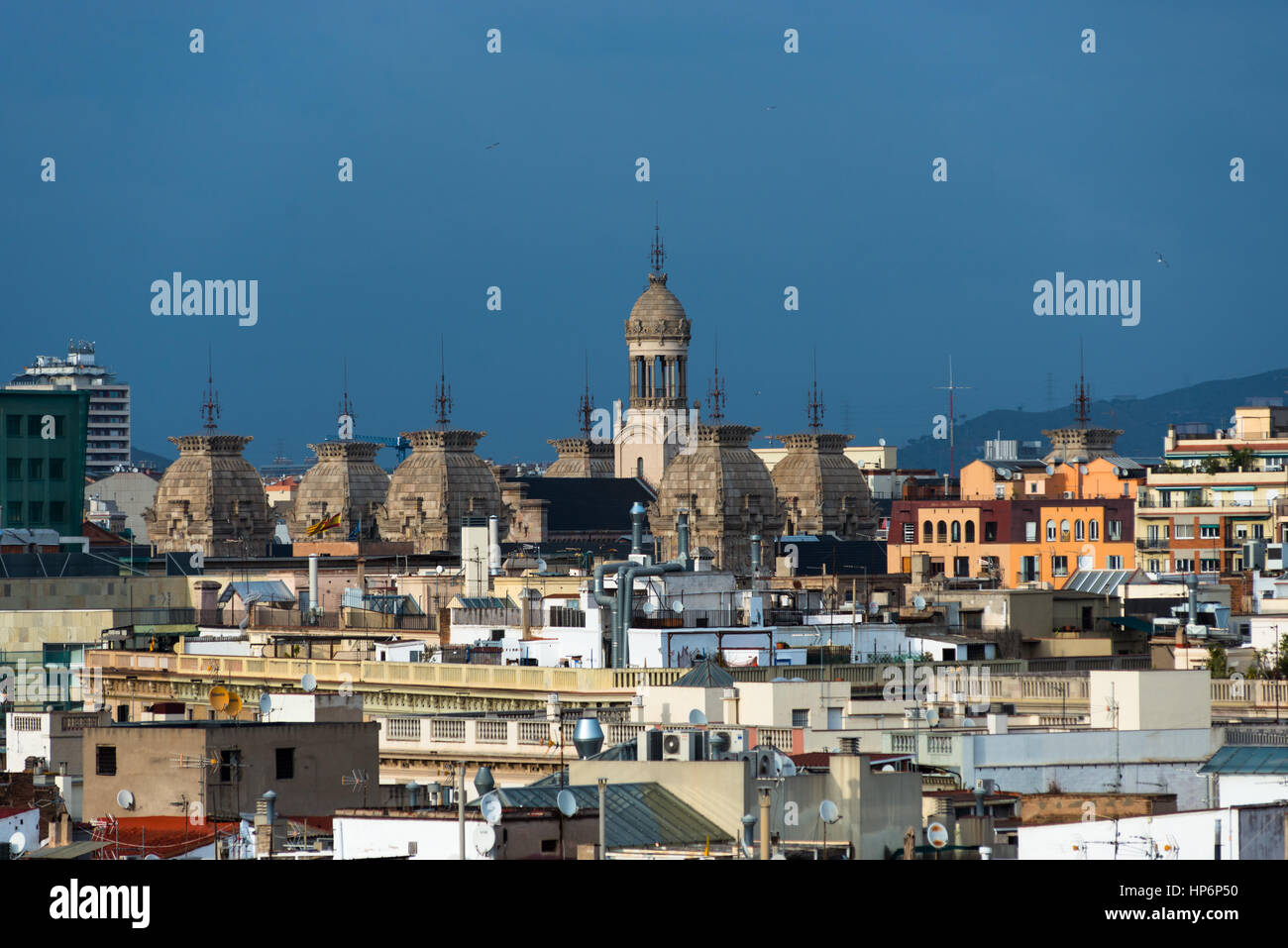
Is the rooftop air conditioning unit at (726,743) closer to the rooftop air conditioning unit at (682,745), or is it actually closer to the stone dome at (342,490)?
the rooftop air conditioning unit at (682,745)

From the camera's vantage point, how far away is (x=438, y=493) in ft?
504

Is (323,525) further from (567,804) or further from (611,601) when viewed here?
(567,804)

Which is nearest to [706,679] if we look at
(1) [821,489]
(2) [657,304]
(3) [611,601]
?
(3) [611,601]

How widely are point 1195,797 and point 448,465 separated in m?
126

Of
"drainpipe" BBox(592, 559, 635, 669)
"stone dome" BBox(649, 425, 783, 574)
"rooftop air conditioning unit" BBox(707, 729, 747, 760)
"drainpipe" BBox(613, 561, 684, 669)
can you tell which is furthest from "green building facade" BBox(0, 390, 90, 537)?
"rooftop air conditioning unit" BBox(707, 729, 747, 760)

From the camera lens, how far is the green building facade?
96.0 meters

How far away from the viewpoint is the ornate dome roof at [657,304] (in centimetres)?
18712

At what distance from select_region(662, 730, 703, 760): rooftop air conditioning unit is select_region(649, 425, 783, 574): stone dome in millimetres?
120581

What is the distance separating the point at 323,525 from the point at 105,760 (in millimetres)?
120908

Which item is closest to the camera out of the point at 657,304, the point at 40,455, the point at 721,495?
the point at 40,455

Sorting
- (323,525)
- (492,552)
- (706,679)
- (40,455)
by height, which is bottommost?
(706,679)

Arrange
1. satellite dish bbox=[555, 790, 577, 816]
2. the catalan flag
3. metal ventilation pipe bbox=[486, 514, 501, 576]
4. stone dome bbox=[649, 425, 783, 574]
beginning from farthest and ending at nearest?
stone dome bbox=[649, 425, 783, 574] → the catalan flag → metal ventilation pipe bbox=[486, 514, 501, 576] → satellite dish bbox=[555, 790, 577, 816]

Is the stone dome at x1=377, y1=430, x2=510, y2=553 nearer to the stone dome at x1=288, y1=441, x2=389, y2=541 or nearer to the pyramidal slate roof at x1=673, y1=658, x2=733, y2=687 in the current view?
the stone dome at x1=288, y1=441, x2=389, y2=541
